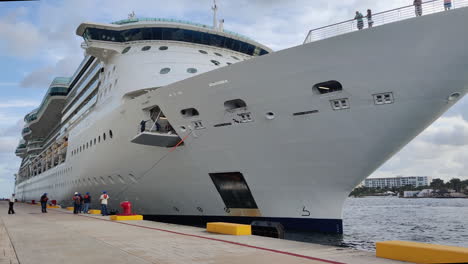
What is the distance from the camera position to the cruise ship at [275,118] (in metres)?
9.67

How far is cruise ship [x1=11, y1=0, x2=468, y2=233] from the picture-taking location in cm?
967

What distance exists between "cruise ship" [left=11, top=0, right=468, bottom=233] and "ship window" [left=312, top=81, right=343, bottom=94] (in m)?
0.04

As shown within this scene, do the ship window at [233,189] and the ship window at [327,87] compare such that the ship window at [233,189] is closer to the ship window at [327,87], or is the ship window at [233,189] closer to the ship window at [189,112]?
the ship window at [189,112]

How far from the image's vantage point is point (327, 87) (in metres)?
11.1

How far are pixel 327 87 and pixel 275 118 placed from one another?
173cm

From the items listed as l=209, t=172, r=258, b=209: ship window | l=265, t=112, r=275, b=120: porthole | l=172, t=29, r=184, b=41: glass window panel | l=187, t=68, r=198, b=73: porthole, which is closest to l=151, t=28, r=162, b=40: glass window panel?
l=172, t=29, r=184, b=41: glass window panel

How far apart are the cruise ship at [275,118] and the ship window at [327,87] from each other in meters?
0.04

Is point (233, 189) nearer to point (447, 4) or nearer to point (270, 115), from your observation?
point (270, 115)

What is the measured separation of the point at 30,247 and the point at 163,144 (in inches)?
274

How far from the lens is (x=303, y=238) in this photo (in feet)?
35.3

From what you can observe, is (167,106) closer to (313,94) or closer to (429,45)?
(313,94)

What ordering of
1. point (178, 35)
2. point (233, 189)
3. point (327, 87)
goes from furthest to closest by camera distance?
point (178, 35), point (233, 189), point (327, 87)

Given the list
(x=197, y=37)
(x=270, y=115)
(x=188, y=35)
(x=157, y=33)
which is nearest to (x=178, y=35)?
(x=188, y=35)

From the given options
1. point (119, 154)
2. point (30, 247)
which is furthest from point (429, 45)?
point (119, 154)
